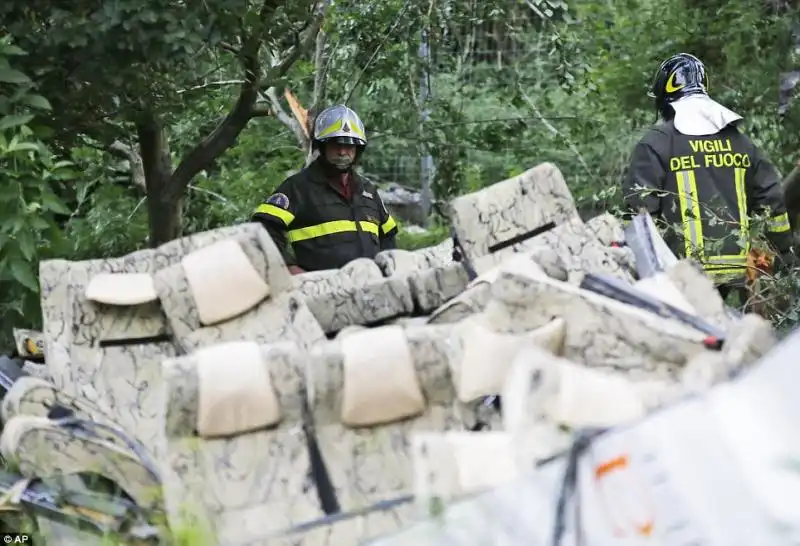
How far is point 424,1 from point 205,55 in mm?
2757

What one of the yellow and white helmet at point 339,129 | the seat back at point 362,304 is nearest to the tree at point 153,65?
the yellow and white helmet at point 339,129

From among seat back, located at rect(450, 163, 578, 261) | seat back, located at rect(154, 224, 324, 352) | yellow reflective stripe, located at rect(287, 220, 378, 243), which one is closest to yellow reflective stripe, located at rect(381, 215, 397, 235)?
yellow reflective stripe, located at rect(287, 220, 378, 243)

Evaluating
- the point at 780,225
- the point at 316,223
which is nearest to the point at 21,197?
the point at 316,223

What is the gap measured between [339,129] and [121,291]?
7.82 feet

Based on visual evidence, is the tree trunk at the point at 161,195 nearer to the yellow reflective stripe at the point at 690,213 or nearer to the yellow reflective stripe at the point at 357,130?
the yellow reflective stripe at the point at 357,130

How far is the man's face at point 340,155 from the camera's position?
19.5 ft

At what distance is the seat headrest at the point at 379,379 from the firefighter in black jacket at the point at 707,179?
244 cm

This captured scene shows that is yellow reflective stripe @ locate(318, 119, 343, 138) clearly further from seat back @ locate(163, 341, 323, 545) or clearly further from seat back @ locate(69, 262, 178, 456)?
seat back @ locate(163, 341, 323, 545)

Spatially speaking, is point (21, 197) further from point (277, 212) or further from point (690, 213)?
point (690, 213)

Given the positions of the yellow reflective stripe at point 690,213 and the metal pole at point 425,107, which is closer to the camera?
the yellow reflective stripe at point 690,213

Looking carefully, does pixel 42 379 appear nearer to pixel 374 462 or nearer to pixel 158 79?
pixel 374 462

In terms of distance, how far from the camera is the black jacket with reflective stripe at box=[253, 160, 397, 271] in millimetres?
5801

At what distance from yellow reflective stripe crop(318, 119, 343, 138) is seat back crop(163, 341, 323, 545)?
307 cm

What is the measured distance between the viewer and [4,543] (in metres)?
3.27
